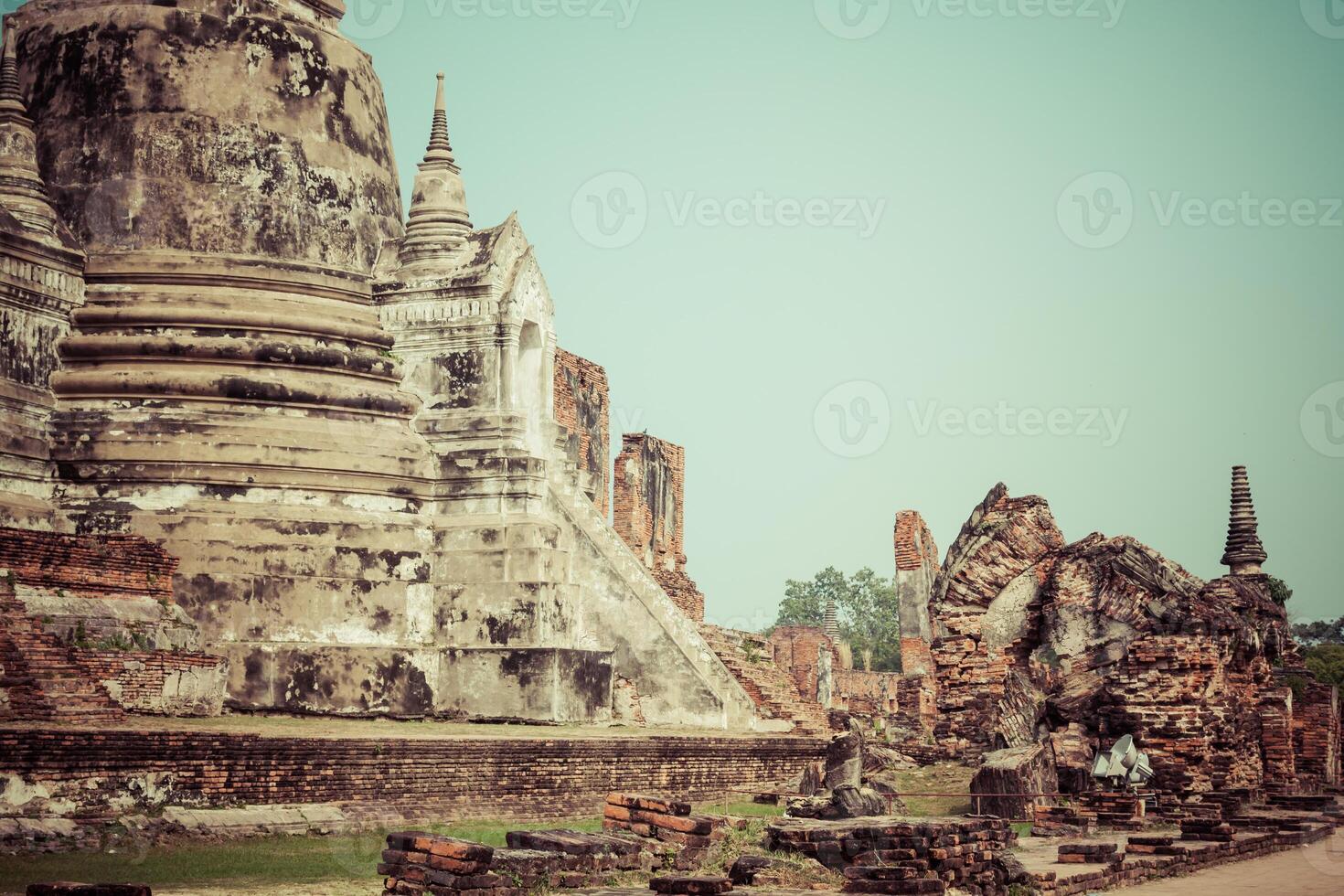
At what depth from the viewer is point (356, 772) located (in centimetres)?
1398

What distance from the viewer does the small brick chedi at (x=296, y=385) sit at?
17609 millimetres

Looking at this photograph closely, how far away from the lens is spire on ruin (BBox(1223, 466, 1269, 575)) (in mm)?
30688

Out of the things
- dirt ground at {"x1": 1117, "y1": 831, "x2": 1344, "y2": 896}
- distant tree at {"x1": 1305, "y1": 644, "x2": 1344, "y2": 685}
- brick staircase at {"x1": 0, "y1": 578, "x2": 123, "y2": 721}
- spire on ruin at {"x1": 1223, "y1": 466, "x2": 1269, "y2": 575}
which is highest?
spire on ruin at {"x1": 1223, "y1": 466, "x2": 1269, "y2": 575}

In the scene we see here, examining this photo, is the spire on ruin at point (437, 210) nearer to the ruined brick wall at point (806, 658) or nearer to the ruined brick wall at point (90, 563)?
the ruined brick wall at point (90, 563)

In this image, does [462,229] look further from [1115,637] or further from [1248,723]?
[1248,723]

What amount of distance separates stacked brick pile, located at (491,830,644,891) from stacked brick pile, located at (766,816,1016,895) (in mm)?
1222

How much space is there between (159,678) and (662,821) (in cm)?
507

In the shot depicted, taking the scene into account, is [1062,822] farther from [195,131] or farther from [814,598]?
[814,598]

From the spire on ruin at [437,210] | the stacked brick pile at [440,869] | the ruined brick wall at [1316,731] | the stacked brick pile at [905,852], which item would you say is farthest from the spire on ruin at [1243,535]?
the stacked brick pile at [440,869]

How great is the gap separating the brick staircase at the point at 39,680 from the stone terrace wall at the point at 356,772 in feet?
3.77

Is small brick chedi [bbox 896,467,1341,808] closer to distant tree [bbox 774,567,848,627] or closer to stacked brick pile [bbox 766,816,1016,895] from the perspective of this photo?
stacked brick pile [bbox 766,816,1016,895]

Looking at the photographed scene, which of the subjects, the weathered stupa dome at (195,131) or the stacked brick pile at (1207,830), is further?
the weathered stupa dome at (195,131)

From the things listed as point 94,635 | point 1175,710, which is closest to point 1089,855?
point 1175,710

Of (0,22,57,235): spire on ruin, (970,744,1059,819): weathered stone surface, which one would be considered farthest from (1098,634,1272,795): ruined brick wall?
(0,22,57,235): spire on ruin
